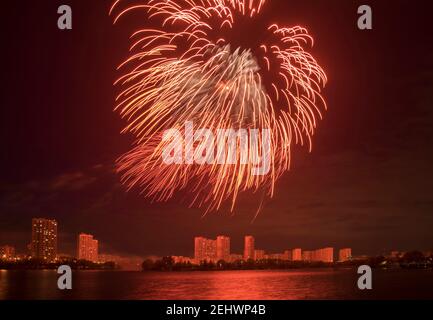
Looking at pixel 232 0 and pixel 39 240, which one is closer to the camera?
pixel 232 0
